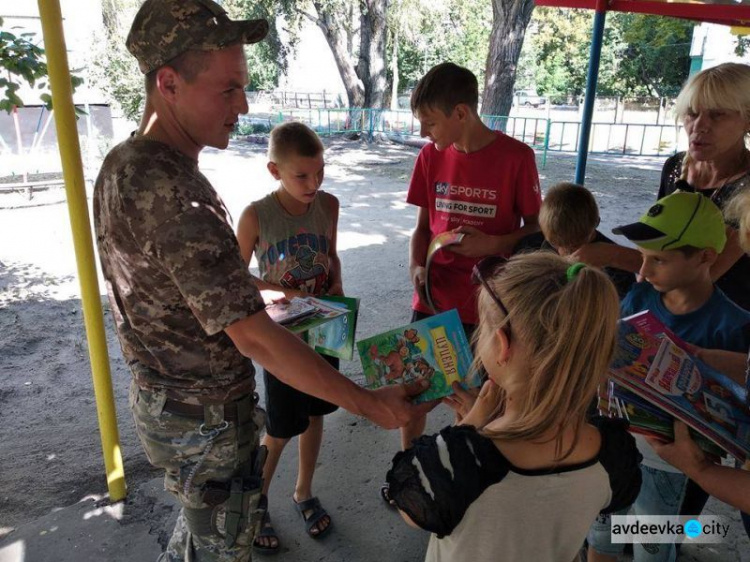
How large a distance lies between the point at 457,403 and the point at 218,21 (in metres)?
1.25

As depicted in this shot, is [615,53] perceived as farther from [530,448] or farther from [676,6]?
[530,448]

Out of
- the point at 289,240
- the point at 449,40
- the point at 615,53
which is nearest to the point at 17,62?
the point at 289,240

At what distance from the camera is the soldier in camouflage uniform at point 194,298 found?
1.43m

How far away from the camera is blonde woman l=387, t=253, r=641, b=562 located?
1.16 m

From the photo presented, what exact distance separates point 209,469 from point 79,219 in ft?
4.23

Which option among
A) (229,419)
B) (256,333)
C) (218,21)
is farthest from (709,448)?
(218,21)

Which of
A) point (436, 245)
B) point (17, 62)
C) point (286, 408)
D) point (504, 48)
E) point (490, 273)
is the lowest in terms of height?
point (286, 408)

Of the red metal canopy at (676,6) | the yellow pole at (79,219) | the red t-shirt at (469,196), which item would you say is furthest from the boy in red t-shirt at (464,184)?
the red metal canopy at (676,6)

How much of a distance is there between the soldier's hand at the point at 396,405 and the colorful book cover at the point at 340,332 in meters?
0.49

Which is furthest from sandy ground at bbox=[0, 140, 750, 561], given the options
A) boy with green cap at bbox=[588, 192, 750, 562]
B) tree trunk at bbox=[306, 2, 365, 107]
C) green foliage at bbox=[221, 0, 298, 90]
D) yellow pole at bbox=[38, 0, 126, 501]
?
tree trunk at bbox=[306, 2, 365, 107]

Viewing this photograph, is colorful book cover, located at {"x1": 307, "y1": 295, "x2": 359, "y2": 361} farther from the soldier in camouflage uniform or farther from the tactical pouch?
the tactical pouch

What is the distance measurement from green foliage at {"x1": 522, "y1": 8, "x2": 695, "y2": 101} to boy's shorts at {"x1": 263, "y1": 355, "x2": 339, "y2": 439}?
36.9m

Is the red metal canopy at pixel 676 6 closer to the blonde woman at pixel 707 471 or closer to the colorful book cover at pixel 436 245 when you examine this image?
the colorful book cover at pixel 436 245

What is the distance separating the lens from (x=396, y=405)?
1.69 meters
